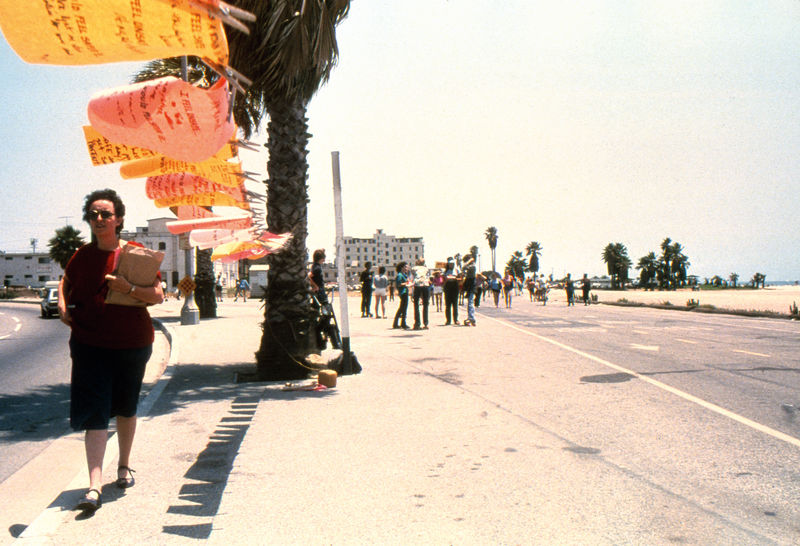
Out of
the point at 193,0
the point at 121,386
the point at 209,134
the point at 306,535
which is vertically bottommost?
the point at 306,535

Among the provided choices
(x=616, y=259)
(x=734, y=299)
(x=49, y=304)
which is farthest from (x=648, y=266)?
(x=49, y=304)

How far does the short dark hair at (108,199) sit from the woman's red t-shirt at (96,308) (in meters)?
0.25

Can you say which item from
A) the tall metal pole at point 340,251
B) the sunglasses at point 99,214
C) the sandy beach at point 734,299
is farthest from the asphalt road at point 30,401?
the sandy beach at point 734,299

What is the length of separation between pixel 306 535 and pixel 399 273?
56.5 ft

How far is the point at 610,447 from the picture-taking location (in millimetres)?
5117

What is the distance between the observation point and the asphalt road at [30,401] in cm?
583

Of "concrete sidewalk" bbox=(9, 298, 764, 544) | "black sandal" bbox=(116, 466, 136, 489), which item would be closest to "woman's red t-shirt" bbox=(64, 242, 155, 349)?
"black sandal" bbox=(116, 466, 136, 489)

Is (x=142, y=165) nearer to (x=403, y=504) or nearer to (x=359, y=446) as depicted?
(x=359, y=446)

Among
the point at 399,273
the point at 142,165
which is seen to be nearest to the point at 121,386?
the point at 142,165

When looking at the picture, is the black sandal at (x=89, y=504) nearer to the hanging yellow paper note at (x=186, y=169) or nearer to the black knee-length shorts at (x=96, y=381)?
the black knee-length shorts at (x=96, y=381)

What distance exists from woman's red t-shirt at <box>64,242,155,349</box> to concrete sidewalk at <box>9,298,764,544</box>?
3.45 ft

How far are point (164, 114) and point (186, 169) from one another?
3069mm

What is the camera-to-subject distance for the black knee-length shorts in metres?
4.07

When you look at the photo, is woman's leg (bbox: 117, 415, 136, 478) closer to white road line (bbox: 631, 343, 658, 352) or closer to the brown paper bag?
the brown paper bag
